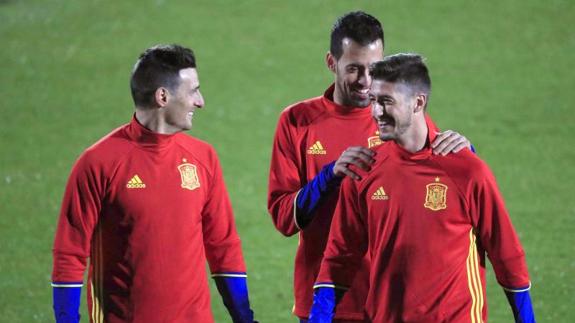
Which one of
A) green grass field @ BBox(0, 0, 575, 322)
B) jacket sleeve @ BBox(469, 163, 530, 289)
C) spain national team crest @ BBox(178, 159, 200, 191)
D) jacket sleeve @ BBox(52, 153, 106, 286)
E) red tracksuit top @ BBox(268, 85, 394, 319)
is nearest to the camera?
jacket sleeve @ BBox(469, 163, 530, 289)

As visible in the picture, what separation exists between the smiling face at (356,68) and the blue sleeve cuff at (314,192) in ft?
1.76

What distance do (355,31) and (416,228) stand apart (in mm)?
1202

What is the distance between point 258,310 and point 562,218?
3954 mm

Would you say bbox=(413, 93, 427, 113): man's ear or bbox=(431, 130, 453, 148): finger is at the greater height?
bbox=(413, 93, 427, 113): man's ear

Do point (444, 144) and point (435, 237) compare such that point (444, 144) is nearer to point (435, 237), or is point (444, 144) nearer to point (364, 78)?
point (435, 237)

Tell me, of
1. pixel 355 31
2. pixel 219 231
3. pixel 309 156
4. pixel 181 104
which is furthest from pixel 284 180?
pixel 355 31

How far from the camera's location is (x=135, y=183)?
16.8 ft

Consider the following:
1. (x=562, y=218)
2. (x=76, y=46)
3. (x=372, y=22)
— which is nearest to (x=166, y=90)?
(x=372, y=22)

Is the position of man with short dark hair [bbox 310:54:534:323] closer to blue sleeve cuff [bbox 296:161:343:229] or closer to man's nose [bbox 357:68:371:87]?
blue sleeve cuff [bbox 296:161:343:229]

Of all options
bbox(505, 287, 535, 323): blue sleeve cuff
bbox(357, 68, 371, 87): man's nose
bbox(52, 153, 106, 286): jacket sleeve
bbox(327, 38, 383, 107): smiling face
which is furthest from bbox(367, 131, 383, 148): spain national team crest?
bbox(52, 153, 106, 286): jacket sleeve

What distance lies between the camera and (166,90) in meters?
5.25

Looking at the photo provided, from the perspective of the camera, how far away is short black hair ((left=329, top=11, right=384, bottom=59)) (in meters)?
5.47

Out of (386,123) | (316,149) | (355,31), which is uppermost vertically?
(355,31)

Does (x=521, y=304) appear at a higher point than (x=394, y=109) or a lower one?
lower
